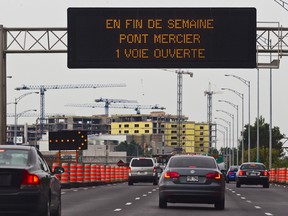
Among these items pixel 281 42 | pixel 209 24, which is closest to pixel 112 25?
pixel 209 24

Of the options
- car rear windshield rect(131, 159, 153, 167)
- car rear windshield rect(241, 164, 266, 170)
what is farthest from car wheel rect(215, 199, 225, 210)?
car rear windshield rect(131, 159, 153, 167)

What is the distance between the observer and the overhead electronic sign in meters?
57.3

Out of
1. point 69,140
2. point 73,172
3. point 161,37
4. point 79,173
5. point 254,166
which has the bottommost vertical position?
point 79,173

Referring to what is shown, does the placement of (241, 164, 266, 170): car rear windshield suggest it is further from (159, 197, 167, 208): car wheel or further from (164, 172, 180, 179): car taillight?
(164, 172, 180, 179): car taillight

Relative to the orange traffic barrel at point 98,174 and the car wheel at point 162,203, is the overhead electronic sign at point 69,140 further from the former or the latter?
the car wheel at point 162,203

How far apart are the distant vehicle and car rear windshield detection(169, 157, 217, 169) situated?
35.6 metres

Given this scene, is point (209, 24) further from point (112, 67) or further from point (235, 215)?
point (235, 215)

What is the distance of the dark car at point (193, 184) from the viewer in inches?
1102

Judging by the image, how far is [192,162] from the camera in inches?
1129

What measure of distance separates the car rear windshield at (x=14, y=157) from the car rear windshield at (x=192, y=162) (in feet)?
33.4

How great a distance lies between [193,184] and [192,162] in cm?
87

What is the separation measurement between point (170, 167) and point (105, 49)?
16.7 meters

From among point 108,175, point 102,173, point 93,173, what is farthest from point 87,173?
point 108,175

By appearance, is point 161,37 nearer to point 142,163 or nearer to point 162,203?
point 162,203
